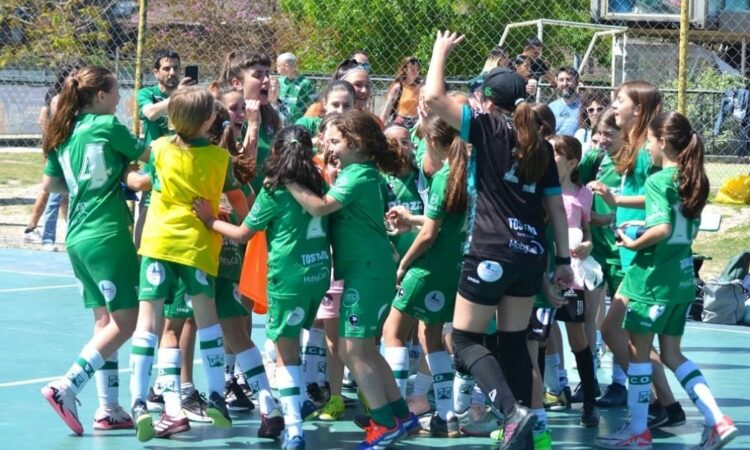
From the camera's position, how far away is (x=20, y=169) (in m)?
24.9

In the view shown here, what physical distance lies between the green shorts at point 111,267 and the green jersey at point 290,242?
2.57 feet

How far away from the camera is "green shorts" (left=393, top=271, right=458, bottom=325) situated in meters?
6.73

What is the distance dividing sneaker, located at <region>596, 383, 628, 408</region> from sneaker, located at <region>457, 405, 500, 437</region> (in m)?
0.99

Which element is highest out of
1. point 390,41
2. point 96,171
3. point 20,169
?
point 390,41

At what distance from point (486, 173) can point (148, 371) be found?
202cm

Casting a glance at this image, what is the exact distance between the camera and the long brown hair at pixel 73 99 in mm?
6730

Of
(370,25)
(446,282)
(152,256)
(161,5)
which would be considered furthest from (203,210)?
(161,5)

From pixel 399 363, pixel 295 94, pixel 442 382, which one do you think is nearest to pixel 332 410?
pixel 399 363

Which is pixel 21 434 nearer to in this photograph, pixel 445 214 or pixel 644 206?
pixel 445 214

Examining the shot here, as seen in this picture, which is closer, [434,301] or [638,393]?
[638,393]

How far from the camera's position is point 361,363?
620 cm

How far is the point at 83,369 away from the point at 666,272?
3079mm

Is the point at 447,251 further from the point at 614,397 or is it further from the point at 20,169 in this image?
the point at 20,169

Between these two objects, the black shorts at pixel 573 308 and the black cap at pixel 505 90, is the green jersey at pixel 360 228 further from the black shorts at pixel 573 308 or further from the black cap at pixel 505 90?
the black shorts at pixel 573 308
